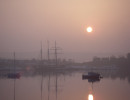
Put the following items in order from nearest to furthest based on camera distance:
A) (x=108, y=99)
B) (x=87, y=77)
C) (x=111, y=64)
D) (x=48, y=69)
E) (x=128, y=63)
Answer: (x=108, y=99), (x=87, y=77), (x=128, y=63), (x=48, y=69), (x=111, y=64)

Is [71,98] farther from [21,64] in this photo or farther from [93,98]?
[21,64]

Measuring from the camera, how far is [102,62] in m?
70.1

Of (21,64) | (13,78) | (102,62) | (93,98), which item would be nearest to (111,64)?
(102,62)

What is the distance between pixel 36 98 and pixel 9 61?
5778 cm

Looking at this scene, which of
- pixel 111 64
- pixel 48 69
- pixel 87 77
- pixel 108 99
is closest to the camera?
pixel 108 99

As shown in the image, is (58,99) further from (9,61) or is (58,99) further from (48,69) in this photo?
(9,61)

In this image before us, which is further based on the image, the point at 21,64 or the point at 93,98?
the point at 21,64

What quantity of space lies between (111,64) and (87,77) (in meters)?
37.8

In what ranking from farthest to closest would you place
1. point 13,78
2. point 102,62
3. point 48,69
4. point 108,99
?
point 102,62 → point 48,69 → point 13,78 → point 108,99

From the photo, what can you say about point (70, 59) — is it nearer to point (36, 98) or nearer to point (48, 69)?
point (48, 69)

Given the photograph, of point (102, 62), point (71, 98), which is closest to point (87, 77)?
point (71, 98)

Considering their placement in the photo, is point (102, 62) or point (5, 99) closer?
point (5, 99)

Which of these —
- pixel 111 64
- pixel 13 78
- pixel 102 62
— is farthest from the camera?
pixel 102 62

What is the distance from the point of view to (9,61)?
7106 cm
